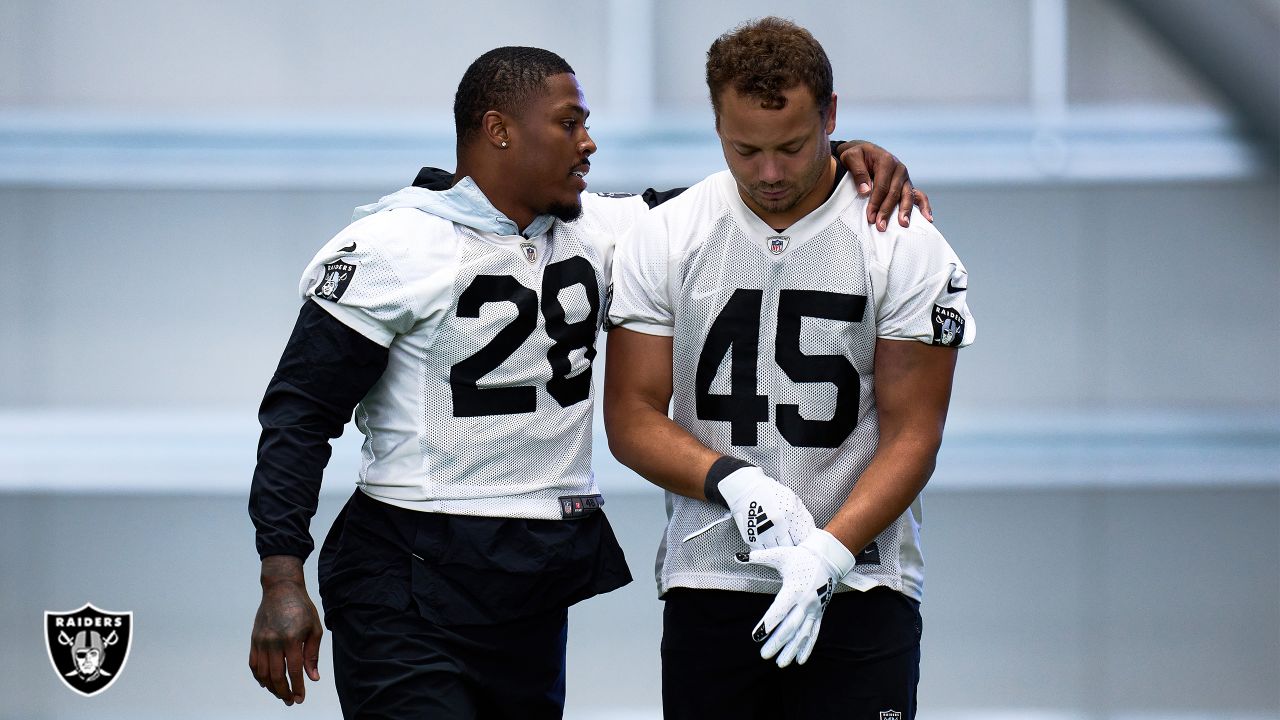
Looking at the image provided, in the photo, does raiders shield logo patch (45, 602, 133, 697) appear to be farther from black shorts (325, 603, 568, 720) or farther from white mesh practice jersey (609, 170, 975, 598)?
white mesh practice jersey (609, 170, 975, 598)

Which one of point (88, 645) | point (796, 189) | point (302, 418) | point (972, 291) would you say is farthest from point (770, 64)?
point (88, 645)

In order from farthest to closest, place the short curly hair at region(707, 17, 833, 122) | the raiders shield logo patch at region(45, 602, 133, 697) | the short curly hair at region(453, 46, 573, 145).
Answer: the raiders shield logo patch at region(45, 602, 133, 697) < the short curly hair at region(453, 46, 573, 145) < the short curly hair at region(707, 17, 833, 122)

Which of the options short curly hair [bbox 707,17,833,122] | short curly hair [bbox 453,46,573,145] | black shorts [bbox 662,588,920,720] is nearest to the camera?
short curly hair [bbox 707,17,833,122]

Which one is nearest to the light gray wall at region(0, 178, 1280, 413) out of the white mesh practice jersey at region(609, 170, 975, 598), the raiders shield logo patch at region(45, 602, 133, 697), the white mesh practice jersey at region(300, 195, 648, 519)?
the raiders shield logo patch at region(45, 602, 133, 697)

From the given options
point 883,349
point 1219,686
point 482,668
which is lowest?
point 1219,686

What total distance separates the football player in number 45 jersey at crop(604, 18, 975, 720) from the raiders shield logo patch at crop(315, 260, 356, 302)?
1.14 ft

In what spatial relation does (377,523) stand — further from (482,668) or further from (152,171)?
(152,171)

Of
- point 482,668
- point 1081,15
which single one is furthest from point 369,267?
point 1081,15

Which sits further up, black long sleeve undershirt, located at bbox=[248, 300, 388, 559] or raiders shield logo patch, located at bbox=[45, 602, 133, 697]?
black long sleeve undershirt, located at bbox=[248, 300, 388, 559]

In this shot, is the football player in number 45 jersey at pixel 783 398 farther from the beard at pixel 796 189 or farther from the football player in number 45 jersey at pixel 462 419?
the football player in number 45 jersey at pixel 462 419

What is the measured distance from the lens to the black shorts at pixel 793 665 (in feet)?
5.26

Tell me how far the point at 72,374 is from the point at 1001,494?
A: 2.15m

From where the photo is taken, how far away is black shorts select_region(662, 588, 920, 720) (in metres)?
1.60

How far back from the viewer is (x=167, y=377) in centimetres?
292
